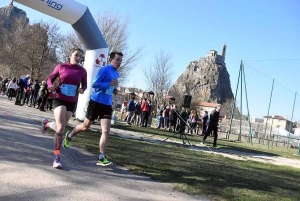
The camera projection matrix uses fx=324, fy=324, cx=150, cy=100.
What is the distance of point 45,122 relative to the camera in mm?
6070

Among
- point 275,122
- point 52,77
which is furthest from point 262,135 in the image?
point 52,77

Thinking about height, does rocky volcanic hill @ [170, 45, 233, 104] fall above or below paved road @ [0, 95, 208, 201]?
above

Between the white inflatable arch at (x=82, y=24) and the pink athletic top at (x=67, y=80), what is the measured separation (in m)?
7.39

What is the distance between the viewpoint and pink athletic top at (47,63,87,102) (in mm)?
5215

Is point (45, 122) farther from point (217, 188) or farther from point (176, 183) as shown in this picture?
point (217, 188)

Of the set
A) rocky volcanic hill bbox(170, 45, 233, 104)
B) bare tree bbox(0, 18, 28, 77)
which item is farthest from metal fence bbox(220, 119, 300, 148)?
rocky volcanic hill bbox(170, 45, 233, 104)

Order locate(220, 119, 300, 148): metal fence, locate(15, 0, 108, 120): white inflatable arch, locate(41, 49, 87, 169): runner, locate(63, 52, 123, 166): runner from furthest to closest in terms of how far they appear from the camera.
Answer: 1. locate(220, 119, 300, 148): metal fence
2. locate(15, 0, 108, 120): white inflatable arch
3. locate(63, 52, 123, 166): runner
4. locate(41, 49, 87, 169): runner

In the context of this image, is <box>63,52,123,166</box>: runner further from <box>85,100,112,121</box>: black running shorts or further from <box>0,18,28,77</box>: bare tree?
<box>0,18,28,77</box>: bare tree

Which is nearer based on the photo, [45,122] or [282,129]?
[45,122]

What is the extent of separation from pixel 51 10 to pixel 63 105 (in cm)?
799

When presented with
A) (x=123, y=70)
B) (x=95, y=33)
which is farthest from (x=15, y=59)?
(x=95, y=33)

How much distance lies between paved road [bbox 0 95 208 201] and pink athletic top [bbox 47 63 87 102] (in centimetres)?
107

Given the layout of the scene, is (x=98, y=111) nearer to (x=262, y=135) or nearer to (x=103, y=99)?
(x=103, y=99)

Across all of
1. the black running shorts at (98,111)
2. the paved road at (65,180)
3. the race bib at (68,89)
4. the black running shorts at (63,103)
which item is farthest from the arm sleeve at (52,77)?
the paved road at (65,180)
